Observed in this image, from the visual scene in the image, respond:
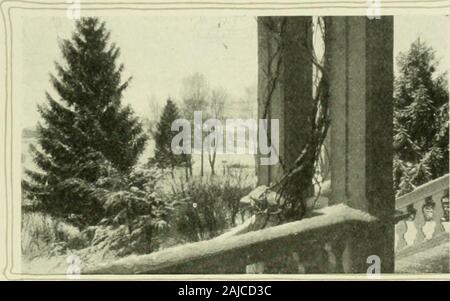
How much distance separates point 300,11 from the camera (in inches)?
107

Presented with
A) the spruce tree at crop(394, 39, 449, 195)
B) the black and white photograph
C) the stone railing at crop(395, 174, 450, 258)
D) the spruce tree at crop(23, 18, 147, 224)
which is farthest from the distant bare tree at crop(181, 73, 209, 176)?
the stone railing at crop(395, 174, 450, 258)

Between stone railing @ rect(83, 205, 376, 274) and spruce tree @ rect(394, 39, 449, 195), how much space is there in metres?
0.50

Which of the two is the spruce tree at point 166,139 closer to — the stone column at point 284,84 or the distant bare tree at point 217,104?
the distant bare tree at point 217,104

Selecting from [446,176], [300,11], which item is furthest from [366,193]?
[300,11]

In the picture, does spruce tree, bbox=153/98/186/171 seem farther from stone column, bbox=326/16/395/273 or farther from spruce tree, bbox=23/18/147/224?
stone column, bbox=326/16/395/273

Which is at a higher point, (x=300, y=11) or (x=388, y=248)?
(x=300, y=11)

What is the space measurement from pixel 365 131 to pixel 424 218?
1065 mm

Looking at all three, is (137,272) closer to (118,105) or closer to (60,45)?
(118,105)

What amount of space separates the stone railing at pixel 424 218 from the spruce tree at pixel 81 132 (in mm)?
1548

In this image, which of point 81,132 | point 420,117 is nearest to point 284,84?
point 420,117

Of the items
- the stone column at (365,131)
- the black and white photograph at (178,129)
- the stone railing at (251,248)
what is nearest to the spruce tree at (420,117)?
the black and white photograph at (178,129)

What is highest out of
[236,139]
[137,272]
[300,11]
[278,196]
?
[300,11]

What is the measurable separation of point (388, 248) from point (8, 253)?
1.92 m

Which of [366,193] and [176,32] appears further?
[176,32]
